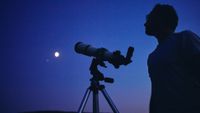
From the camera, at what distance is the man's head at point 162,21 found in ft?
10.7

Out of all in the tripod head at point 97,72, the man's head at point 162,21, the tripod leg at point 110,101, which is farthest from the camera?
the tripod head at point 97,72

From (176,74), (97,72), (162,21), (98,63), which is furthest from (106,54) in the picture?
(176,74)

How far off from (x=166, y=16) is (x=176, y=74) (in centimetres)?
99

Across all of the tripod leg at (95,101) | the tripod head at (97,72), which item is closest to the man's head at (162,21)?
the tripod head at (97,72)

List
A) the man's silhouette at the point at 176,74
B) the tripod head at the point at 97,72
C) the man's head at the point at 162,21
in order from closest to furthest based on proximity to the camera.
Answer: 1. the man's silhouette at the point at 176,74
2. the man's head at the point at 162,21
3. the tripod head at the point at 97,72

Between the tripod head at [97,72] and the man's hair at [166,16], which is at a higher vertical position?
the man's hair at [166,16]

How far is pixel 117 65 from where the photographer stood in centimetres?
423

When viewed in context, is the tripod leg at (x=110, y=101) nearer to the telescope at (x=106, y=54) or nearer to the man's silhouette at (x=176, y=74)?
the telescope at (x=106, y=54)

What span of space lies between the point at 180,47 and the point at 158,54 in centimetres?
32

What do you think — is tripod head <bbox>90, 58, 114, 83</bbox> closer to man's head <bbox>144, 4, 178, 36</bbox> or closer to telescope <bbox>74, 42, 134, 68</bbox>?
telescope <bbox>74, 42, 134, 68</bbox>

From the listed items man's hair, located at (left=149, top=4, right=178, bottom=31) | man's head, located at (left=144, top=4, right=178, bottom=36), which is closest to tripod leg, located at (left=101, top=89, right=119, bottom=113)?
man's head, located at (left=144, top=4, right=178, bottom=36)

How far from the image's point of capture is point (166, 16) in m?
3.29

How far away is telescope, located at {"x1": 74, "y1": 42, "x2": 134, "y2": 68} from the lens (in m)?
4.14

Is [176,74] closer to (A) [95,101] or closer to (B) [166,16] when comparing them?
(B) [166,16]
